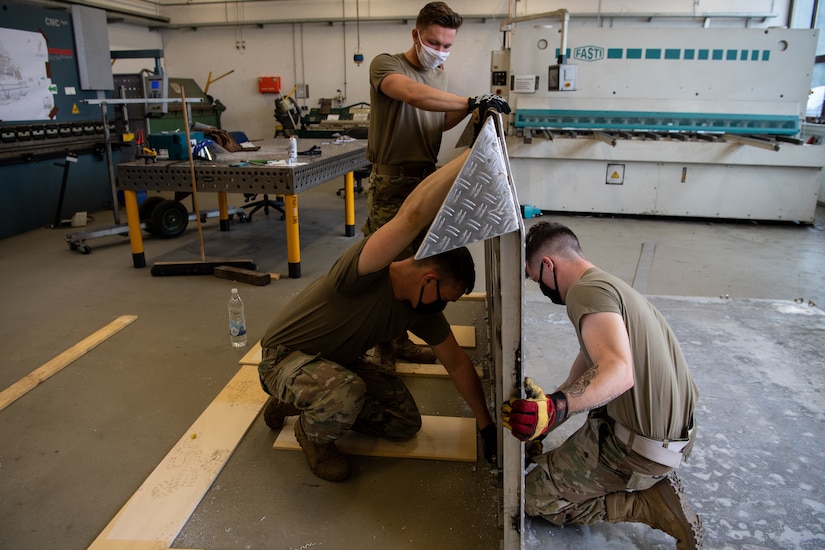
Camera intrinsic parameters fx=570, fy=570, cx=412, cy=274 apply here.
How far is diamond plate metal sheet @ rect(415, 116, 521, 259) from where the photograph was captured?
3.91 feet

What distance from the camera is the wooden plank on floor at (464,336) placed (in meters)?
2.90

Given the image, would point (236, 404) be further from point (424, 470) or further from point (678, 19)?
point (678, 19)

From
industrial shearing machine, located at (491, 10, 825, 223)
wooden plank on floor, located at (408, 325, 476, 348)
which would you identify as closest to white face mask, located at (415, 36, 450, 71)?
wooden plank on floor, located at (408, 325, 476, 348)

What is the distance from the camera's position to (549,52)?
18.2 ft

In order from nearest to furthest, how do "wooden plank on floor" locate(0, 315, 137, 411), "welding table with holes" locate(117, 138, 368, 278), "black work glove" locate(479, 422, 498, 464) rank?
"black work glove" locate(479, 422, 498, 464) → "wooden plank on floor" locate(0, 315, 137, 411) → "welding table with holes" locate(117, 138, 368, 278)

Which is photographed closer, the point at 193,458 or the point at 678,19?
the point at 193,458

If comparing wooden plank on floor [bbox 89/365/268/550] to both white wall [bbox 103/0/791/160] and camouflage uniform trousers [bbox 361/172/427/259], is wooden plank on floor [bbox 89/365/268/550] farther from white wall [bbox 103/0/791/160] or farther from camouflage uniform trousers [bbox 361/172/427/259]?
white wall [bbox 103/0/791/160]

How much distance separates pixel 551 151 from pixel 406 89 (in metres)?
3.63

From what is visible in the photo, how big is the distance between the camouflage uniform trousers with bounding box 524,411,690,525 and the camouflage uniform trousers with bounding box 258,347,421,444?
555 mm

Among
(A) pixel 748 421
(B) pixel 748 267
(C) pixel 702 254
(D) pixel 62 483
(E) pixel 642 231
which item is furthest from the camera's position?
(E) pixel 642 231

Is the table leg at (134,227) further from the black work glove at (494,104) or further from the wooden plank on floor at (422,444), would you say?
the black work glove at (494,104)

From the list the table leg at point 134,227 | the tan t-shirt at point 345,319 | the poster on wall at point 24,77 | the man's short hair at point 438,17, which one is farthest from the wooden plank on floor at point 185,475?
the poster on wall at point 24,77

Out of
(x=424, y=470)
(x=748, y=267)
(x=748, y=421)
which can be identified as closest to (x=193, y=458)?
(x=424, y=470)

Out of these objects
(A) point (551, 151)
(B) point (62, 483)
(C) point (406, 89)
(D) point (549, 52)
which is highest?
(D) point (549, 52)
